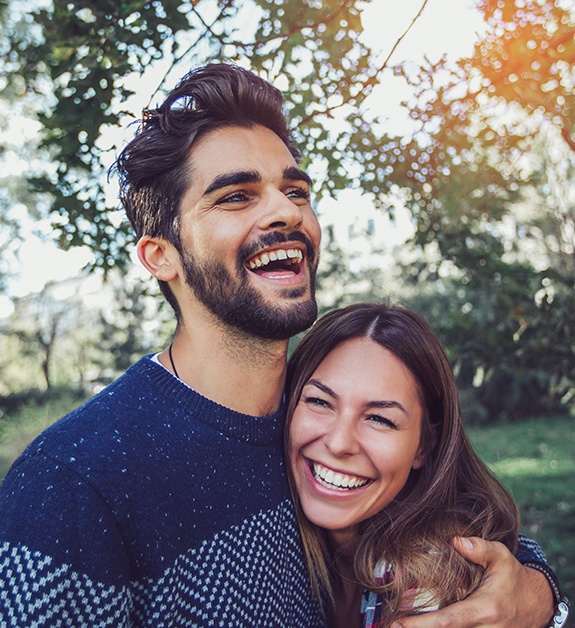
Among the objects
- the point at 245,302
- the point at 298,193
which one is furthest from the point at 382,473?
the point at 298,193

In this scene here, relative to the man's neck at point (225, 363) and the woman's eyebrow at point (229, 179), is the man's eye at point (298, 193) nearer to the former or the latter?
the woman's eyebrow at point (229, 179)

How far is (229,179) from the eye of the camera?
2211 millimetres

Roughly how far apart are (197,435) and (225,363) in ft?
1.10

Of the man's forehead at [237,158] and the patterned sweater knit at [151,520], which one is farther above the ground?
the man's forehead at [237,158]

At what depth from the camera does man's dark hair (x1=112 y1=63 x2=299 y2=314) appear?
232cm

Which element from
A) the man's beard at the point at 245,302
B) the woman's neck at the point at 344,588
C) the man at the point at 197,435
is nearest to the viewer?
the man at the point at 197,435

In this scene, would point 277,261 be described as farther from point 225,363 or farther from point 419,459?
point 419,459

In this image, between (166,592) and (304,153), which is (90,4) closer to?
(304,153)

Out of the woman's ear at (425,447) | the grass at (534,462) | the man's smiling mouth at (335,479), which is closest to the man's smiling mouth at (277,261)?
the man's smiling mouth at (335,479)

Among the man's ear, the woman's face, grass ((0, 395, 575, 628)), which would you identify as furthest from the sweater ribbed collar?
grass ((0, 395, 575, 628))

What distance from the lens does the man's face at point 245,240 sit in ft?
7.04

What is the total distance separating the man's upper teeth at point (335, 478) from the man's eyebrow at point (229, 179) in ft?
3.61

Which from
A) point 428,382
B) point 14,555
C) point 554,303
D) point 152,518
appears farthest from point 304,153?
point 14,555

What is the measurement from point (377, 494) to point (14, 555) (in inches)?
52.3
